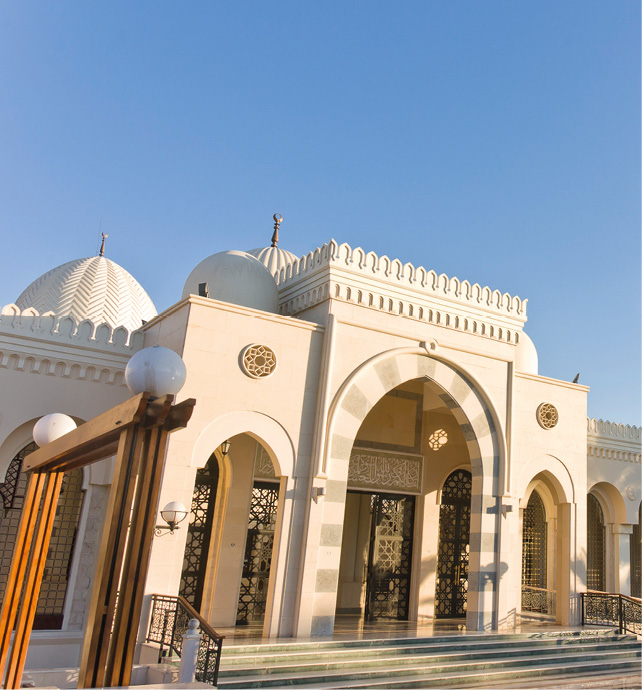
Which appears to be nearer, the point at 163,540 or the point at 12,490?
the point at 163,540

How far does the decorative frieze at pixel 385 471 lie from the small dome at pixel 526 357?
2.99 metres

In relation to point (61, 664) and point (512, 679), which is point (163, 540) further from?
point (512, 679)

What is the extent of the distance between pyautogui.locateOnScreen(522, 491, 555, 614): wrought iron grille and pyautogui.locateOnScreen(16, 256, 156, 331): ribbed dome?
849 cm

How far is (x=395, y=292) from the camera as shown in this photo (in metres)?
9.26

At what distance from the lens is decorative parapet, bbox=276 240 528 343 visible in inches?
352

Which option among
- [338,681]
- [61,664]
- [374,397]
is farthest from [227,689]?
[374,397]

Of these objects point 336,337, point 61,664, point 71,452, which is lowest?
point 61,664

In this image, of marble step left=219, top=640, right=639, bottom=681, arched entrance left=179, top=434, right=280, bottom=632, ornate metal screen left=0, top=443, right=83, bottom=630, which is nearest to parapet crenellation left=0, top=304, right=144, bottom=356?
ornate metal screen left=0, top=443, right=83, bottom=630

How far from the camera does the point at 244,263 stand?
9.59 m

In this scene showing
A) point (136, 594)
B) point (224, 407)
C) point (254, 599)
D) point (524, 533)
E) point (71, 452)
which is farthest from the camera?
point (524, 533)

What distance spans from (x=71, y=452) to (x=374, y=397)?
525cm

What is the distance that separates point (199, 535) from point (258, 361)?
8.77 feet

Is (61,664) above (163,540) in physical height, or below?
below

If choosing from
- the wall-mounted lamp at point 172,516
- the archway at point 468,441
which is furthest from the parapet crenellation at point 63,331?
the archway at point 468,441
